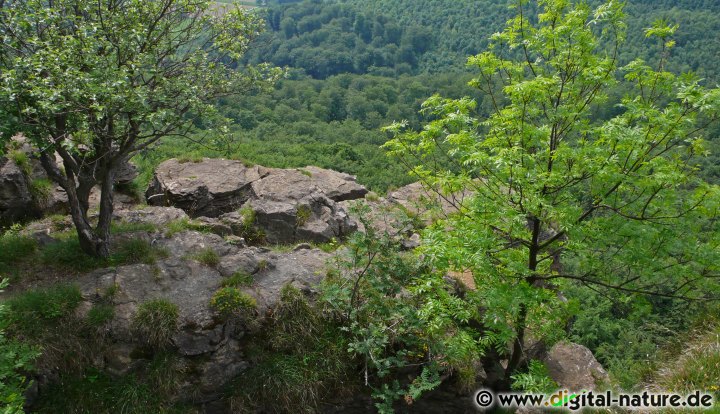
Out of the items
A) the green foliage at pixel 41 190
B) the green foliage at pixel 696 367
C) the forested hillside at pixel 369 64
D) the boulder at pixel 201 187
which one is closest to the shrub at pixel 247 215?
the boulder at pixel 201 187

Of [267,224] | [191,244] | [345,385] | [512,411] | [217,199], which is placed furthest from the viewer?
[217,199]

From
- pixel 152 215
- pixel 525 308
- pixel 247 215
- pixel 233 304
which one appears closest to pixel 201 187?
pixel 152 215

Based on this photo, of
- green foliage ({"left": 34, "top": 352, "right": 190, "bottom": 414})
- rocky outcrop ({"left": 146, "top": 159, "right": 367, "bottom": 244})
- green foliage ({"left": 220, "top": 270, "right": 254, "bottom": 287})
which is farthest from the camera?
rocky outcrop ({"left": 146, "top": 159, "right": 367, "bottom": 244})

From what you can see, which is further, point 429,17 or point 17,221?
point 429,17

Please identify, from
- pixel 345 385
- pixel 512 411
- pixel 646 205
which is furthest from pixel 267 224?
pixel 646 205

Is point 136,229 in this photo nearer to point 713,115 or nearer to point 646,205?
point 646,205

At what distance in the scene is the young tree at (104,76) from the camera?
7488mm

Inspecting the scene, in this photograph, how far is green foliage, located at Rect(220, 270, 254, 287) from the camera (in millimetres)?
9547

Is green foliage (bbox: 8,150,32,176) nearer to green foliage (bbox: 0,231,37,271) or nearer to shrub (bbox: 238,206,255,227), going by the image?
green foliage (bbox: 0,231,37,271)

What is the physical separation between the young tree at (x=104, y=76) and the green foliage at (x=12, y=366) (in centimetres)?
Result: 271

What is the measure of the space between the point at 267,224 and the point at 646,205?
341 inches

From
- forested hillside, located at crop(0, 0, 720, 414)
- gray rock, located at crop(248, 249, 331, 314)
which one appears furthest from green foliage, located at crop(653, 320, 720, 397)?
gray rock, located at crop(248, 249, 331, 314)

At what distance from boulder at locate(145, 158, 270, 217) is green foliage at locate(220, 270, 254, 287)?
430cm

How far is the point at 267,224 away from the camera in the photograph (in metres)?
12.6
